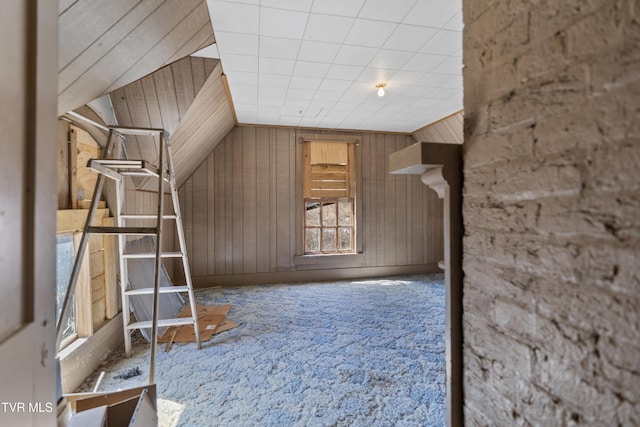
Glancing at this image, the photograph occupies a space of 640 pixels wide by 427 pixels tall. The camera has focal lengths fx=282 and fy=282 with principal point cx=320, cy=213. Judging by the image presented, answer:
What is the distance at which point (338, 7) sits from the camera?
1.78m

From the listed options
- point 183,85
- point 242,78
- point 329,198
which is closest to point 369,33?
point 242,78

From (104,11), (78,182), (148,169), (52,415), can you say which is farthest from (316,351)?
(104,11)

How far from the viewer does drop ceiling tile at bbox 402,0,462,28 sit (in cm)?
177

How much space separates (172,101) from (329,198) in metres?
2.75

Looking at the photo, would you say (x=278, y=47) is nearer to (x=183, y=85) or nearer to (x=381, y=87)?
(x=183, y=85)

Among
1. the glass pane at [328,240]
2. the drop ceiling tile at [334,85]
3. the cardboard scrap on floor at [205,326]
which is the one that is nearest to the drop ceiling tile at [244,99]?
the drop ceiling tile at [334,85]

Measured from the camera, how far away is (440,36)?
210 centimetres

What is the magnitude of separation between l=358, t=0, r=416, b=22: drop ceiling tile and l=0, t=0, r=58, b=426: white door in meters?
1.76

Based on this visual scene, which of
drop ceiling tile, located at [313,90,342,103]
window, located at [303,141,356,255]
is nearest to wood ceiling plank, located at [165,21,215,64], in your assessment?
drop ceiling tile, located at [313,90,342,103]

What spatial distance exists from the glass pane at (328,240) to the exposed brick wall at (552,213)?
3.81 metres

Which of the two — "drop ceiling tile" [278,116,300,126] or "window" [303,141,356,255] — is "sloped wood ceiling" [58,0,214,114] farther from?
"window" [303,141,356,255]

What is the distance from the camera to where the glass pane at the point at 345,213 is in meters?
4.72

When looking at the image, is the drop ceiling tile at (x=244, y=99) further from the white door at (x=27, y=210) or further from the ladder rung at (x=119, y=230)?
the white door at (x=27, y=210)

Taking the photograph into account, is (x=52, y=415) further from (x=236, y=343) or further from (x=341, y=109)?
(x=341, y=109)
